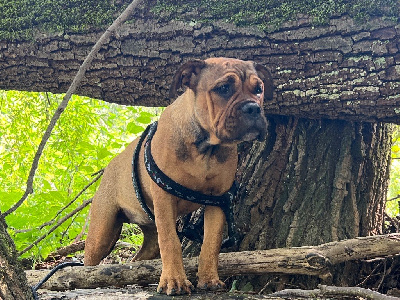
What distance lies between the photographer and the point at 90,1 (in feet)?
13.3

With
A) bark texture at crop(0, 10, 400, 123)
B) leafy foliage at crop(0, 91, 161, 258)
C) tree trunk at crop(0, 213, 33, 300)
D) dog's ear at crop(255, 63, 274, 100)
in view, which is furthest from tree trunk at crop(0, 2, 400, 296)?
tree trunk at crop(0, 213, 33, 300)

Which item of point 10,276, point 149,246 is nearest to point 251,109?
point 10,276

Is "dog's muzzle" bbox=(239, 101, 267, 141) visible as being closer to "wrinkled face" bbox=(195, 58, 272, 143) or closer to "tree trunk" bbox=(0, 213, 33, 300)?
"wrinkled face" bbox=(195, 58, 272, 143)

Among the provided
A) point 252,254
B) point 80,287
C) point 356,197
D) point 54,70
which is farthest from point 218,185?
point 54,70

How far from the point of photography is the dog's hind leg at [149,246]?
163 inches

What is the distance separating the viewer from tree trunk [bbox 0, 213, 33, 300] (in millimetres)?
1831

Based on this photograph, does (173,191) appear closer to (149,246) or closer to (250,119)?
(250,119)

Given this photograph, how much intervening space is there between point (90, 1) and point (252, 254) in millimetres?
2524

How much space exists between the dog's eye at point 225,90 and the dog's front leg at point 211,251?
787 mm

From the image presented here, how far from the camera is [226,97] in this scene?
3.00 meters

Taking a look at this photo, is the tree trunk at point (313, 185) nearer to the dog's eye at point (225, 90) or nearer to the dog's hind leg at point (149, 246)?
the dog's hind leg at point (149, 246)

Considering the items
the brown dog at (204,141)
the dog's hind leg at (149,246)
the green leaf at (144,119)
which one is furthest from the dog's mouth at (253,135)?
the green leaf at (144,119)

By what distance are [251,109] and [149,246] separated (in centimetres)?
182

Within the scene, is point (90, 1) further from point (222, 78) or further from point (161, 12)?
point (222, 78)
